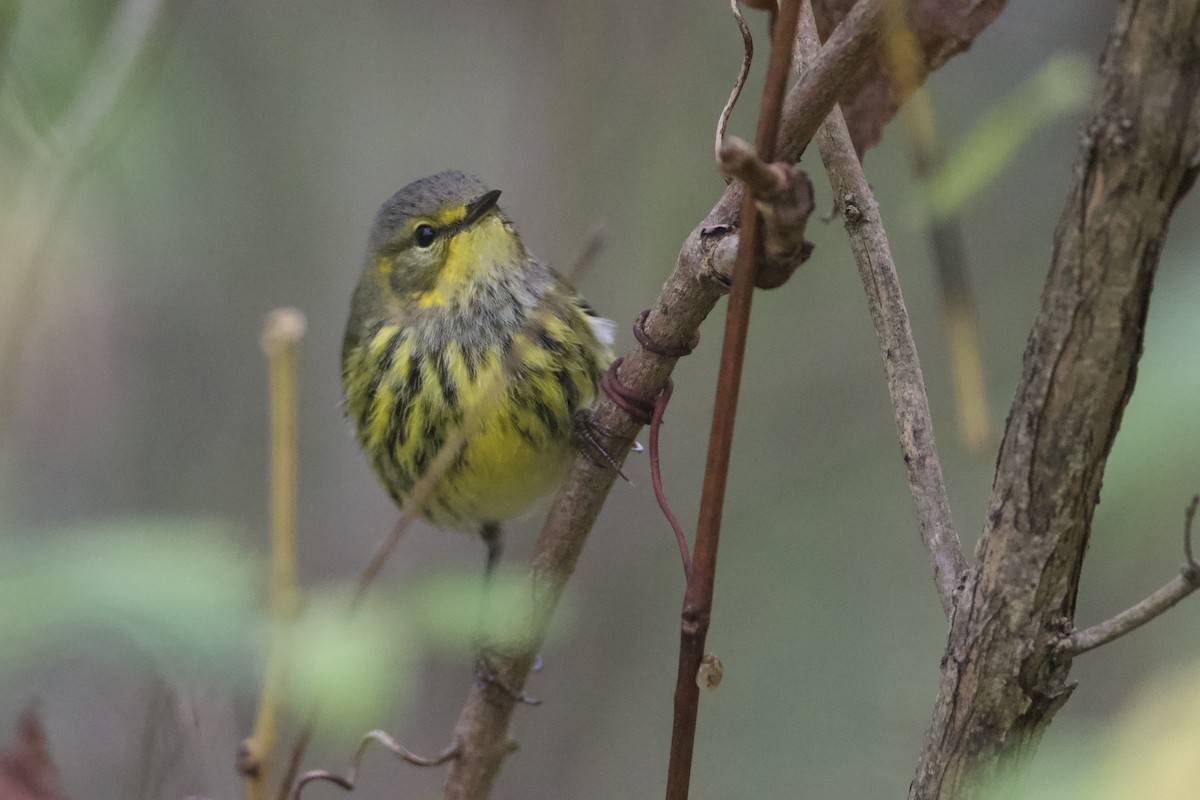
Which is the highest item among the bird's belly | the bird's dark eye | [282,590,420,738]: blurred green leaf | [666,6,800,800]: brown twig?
the bird's dark eye

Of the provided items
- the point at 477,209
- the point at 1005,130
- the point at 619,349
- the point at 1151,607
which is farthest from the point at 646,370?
the point at 619,349

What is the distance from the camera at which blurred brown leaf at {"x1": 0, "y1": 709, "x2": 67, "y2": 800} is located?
4.39ft

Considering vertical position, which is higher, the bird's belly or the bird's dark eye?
the bird's dark eye

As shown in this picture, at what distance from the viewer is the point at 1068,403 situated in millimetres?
925

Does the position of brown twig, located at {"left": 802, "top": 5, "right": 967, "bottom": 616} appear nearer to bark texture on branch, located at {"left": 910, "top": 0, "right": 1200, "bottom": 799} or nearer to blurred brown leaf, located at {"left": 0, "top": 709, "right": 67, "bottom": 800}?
bark texture on branch, located at {"left": 910, "top": 0, "right": 1200, "bottom": 799}

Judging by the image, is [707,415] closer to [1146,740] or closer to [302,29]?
[302,29]

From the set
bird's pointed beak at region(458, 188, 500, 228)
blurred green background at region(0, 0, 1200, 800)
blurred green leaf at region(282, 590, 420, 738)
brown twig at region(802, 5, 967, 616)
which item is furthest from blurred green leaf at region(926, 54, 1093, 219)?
blurred green background at region(0, 0, 1200, 800)

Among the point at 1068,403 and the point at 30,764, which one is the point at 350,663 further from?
the point at 30,764

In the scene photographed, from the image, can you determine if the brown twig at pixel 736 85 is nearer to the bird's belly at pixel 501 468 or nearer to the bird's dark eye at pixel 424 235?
the bird's belly at pixel 501 468

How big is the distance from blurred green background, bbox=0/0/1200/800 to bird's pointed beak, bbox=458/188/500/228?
872mm

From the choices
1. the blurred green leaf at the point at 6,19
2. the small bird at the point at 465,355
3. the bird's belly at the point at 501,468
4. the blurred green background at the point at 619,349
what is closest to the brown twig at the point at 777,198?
the blurred green leaf at the point at 6,19

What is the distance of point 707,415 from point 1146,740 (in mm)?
3506

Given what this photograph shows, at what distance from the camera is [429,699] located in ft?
14.9

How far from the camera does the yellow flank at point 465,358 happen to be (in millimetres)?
2488
